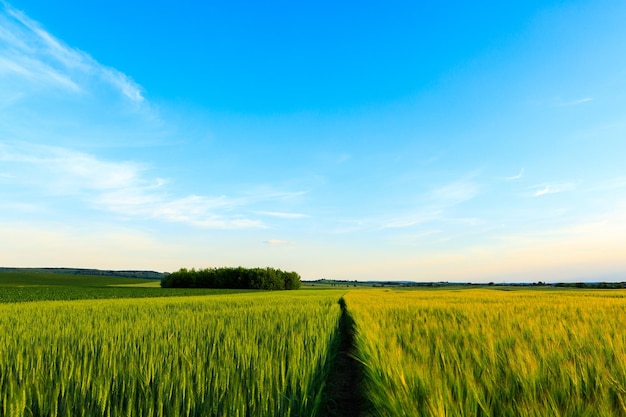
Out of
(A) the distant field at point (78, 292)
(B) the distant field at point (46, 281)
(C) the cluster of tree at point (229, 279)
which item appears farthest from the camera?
(C) the cluster of tree at point (229, 279)

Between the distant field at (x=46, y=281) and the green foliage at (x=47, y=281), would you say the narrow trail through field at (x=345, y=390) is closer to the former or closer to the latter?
the green foliage at (x=47, y=281)

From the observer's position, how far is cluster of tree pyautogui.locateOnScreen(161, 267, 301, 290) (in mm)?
79438

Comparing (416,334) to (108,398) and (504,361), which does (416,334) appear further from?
(108,398)

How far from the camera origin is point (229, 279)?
8044cm

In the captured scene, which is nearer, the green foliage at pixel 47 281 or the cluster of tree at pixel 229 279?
the green foliage at pixel 47 281

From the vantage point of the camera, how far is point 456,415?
1.55m

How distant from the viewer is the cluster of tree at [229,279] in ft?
261

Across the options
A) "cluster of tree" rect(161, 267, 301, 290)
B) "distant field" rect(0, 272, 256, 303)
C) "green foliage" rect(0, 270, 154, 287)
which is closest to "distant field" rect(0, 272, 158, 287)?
"green foliage" rect(0, 270, 154, 287)

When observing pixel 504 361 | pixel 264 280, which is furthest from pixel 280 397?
pixel 264 280

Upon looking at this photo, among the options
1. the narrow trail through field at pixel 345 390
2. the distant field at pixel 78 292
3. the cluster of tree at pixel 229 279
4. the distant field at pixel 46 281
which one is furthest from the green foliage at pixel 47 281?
the narrow trail through field at pixel 345 390

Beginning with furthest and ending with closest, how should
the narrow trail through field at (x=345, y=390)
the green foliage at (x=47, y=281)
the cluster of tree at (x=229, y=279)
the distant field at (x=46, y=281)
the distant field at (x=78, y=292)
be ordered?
the cluster of tree at (x=229, y=279) < the green foliage at (x=47, y=281) < the distant field at (x=46, y=281) < the distant field at (x=78, y=292) < the narrow trail through field at (x=345, y=390)

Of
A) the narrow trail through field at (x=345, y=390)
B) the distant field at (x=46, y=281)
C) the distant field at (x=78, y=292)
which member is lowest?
the distant field at (x=46, y=281)

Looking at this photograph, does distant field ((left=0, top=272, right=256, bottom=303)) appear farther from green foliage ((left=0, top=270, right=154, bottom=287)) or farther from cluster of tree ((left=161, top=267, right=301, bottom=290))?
cluster of tree ((left=161, top=267, right=301, bottom=290))

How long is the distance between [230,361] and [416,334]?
8.81 ft
